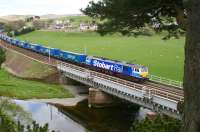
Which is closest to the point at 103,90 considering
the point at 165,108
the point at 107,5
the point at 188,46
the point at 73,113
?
the point at 73,113

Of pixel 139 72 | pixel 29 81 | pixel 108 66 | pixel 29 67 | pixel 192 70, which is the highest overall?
pixel 192 70

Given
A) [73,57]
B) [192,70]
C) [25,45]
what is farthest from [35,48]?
[192,70]

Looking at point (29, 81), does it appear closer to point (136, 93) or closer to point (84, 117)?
point (84, 117)

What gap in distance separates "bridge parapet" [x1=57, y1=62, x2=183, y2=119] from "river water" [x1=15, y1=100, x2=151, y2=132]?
10.2 feet

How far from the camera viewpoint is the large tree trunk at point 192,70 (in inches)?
286

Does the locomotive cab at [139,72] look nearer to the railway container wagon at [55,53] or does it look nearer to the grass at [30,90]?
the grass at [30,90]

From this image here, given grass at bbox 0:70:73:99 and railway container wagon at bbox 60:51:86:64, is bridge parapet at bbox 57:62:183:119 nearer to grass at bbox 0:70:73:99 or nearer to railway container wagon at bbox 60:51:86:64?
grass at bbox 0:70:73:99

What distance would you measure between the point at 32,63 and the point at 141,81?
123ft

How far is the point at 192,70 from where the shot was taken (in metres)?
7.55

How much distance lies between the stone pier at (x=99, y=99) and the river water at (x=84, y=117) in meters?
0.79

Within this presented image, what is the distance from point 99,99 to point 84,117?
523 cm

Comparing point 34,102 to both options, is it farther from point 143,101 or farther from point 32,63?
point 32,63

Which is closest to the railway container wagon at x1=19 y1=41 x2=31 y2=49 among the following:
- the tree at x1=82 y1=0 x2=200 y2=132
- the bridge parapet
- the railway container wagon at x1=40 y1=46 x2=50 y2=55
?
the railway container wagon at x1=40 y1=46 x2=50 y2=55

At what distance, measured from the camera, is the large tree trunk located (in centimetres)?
727
